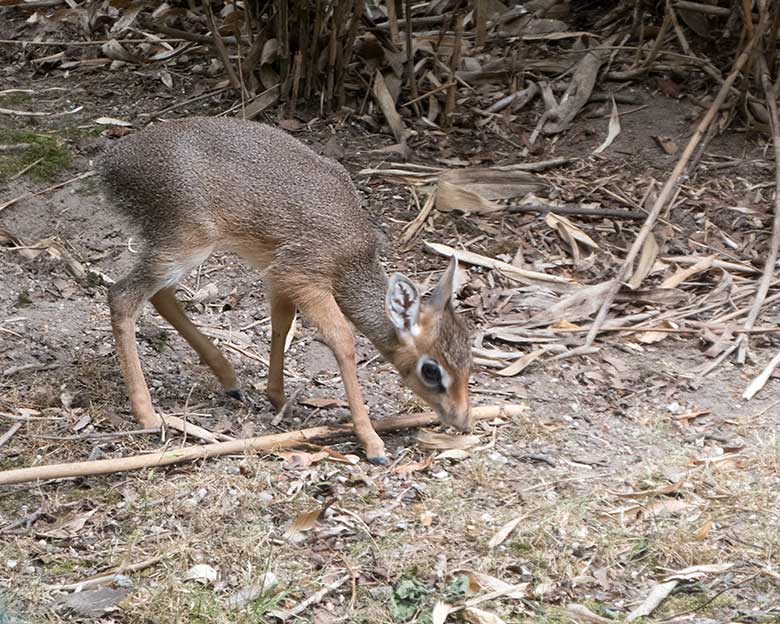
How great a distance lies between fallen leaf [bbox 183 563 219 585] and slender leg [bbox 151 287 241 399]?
1893 millimetres

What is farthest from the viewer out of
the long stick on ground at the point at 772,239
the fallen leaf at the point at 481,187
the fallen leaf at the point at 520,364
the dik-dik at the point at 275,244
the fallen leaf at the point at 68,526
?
the fallen leaf at the point at 481,187

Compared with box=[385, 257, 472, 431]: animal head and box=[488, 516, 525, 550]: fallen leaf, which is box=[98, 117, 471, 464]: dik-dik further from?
box=[488, 516, 525, 550]: fallen leaf

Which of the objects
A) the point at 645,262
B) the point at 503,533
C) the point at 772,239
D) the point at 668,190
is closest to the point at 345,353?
the point at 503,533

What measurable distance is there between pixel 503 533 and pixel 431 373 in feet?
4.10

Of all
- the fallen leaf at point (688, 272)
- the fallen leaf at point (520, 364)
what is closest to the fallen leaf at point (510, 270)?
the fallen leaf at point (688, 272)

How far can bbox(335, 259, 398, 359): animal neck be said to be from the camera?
657 cm

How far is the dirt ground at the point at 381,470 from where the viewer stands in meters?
4.93

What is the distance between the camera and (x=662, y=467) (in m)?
6.02

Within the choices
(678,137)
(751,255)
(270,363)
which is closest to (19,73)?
(270,363)

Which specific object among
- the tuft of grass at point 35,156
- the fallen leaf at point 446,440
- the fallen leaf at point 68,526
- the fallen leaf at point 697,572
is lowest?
the fallen leaf at point 446,440

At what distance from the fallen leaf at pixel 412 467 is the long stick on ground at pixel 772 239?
209 cm

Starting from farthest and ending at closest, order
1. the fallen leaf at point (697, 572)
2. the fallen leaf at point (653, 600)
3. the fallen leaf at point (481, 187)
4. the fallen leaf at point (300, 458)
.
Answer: the fallen leaf at point (481, 187) → the fallen leaf at point (300, 458) → the fallen leaf at point (697, 572) → the fallen leaf at point (653, 600)

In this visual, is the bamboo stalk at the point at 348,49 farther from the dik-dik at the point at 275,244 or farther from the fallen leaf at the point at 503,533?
the fallen leaf at the point at 503,533

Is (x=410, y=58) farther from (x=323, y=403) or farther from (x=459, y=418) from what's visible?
(x=459, y=418)
